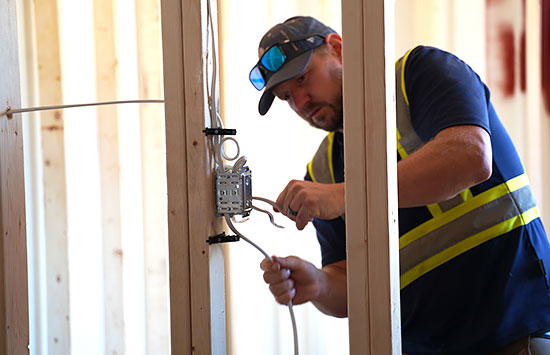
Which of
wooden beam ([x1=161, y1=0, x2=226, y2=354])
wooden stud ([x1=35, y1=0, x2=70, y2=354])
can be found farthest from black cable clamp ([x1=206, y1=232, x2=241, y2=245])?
wooden stud ([x1=35, y1=0, x2=70, y2=354])

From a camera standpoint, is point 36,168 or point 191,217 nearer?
point 191,217

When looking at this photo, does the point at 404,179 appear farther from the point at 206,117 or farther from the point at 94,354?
the point at 94,354

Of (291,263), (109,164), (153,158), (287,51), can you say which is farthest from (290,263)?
(109,164)

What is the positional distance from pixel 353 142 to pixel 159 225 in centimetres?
124

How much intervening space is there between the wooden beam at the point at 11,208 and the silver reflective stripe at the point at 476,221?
0.78m

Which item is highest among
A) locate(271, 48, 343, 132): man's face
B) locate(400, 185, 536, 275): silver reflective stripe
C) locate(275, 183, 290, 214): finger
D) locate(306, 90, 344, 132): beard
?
locate(271, 48, 343, 132): man's face

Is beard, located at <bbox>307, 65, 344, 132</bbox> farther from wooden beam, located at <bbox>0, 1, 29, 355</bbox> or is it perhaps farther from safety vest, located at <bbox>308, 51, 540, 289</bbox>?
wooden beam, located at <bbox>0, 1, 29, 355</bbox>

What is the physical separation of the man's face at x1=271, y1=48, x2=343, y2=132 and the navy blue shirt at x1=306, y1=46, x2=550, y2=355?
188mm

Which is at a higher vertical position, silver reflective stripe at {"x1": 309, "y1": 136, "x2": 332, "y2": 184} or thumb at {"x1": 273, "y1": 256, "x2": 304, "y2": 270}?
silver reflective stripe at {"x1": 309, "y1": 136, "x2": 332, "y2": 184}

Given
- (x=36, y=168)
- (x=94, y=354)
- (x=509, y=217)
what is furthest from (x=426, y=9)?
(x=94, y=354)

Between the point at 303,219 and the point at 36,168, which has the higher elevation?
the point at 36,168

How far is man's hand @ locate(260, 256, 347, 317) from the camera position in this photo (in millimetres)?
1090

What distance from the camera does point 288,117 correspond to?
1.71 metres

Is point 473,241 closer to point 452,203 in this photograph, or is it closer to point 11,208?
point 452,203
